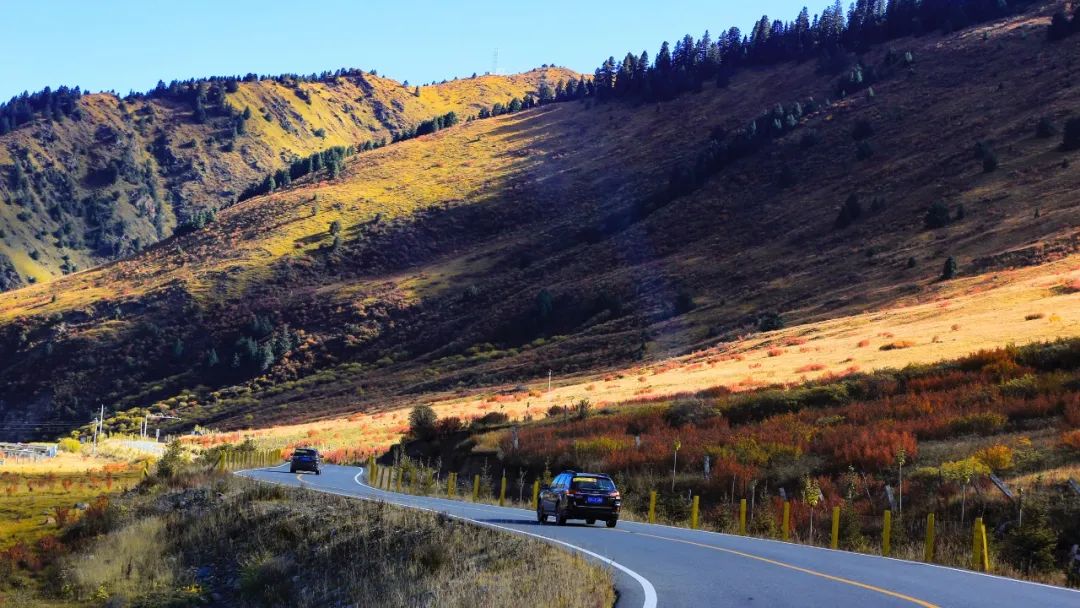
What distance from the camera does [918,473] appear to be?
25281 mm

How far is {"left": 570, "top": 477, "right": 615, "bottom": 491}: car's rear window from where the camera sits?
80.6ft

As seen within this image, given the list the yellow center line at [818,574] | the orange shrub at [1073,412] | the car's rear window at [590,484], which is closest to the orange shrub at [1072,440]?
the orange shrub at [1073,412]

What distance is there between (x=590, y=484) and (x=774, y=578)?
36.5 feet

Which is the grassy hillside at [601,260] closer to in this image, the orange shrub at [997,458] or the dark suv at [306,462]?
the dark suv at [306,462]

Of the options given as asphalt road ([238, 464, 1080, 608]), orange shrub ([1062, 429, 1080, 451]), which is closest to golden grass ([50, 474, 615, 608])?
asphalt road ([238, 464, 1080, 608])

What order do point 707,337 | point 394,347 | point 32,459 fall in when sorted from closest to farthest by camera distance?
point 32,459
point 707,337
point 394,347

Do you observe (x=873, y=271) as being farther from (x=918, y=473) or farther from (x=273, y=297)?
(x=273, y=297)

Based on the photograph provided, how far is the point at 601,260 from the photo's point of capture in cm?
A: 11144

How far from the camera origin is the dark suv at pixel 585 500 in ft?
79.6

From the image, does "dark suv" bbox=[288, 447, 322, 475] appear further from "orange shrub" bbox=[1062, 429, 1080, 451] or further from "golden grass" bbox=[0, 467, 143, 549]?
"orange shrub" bbox=[1062, 429, 1080, 451]

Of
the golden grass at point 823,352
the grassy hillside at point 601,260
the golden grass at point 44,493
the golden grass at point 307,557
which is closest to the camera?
the golden grass at point 307,557

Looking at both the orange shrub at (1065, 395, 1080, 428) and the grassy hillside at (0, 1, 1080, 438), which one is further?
the grassy hillside at (0, 1, 1080, 438)

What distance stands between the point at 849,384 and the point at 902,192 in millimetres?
61294

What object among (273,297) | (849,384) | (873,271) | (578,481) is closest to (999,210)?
(873,271)
